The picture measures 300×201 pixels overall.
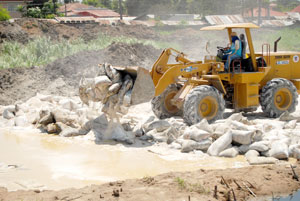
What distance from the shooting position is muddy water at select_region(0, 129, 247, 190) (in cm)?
768

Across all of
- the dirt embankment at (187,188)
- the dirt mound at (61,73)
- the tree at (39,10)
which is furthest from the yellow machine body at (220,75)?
the tree at (39,10)

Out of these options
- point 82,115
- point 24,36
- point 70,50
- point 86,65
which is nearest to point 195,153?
point 82,115

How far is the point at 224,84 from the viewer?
11.9m

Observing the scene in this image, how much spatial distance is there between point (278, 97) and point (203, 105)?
96.7 inches

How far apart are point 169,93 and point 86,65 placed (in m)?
7.79

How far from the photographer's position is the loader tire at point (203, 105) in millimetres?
10516

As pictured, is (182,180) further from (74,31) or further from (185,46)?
(74,31)

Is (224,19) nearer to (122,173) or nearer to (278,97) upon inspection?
(278,97)

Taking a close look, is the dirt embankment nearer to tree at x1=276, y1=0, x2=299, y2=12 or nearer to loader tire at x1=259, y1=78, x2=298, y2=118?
loader tire at x1=259, y1=78, x2=298, y2=118

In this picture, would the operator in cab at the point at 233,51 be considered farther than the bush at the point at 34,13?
No

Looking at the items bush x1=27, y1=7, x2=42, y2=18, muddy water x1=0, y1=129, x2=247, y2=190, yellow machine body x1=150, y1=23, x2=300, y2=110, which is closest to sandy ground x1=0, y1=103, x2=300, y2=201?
muddy water x1=0, y1=129, x2=247, y2=190

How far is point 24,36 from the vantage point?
27.3 metres

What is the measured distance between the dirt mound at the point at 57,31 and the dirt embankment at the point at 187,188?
21.4m

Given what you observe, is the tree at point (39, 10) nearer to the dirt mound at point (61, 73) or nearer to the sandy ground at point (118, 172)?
the dirt mound at point (61, 73)
